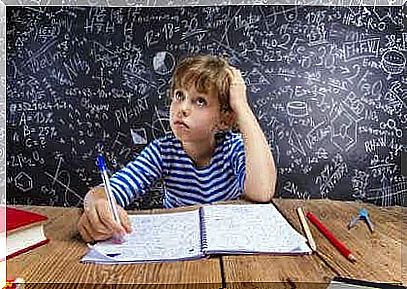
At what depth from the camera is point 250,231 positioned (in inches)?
42.9

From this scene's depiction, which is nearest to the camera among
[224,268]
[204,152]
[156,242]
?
[224,268]

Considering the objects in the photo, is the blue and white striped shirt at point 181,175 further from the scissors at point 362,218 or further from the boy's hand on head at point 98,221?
the scissors at point 362,218

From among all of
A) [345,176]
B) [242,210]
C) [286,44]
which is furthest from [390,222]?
[286,44]

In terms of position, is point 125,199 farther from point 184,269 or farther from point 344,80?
point 344,80

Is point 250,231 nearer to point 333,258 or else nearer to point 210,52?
point 333,258

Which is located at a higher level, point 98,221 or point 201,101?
point 201,101

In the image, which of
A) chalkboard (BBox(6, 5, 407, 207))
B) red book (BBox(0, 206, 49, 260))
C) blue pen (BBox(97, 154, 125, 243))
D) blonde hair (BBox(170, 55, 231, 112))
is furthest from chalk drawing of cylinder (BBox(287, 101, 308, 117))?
red book (BBox(0, 206, 49, 260))

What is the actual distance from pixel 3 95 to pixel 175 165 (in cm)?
34

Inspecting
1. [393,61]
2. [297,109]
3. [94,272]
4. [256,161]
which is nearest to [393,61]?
[393,61]

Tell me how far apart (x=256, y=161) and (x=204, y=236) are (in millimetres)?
192

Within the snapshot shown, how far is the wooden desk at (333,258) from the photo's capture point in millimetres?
947

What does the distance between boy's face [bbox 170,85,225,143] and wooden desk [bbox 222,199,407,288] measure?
186 millimetres

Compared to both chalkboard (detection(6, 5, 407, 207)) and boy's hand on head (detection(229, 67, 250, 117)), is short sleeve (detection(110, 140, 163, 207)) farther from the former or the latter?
boy's hand on head (detection(229, 67, 250, 117))

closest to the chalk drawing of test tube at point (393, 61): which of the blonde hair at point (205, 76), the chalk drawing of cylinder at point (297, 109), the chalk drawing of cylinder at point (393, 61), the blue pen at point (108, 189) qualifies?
the chalk drawing of cylinder at point (393, 61)
